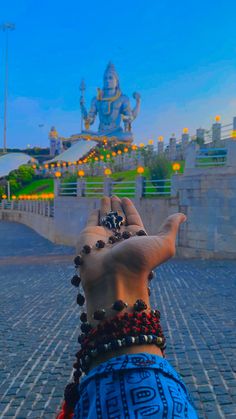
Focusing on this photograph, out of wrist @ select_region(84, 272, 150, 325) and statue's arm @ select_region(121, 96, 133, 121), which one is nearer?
wrist @ select_region(84, 272, 150, 325)

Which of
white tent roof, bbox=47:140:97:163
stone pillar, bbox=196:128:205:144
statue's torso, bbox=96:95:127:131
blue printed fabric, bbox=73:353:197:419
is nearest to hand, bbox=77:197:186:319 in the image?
blue printed fabric, bbox=73:353:197:419

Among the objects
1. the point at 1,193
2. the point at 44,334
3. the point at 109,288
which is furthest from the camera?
the point at 1,193

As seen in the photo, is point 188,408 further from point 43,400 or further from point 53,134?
point 53,134

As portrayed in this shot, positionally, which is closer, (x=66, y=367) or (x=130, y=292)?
(x=130, y=292)

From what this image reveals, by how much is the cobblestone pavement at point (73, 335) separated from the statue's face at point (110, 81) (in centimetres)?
5205

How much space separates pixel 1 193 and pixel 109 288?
50747mm

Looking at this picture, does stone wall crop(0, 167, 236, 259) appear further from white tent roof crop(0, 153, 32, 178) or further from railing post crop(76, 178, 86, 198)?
white tent roof crop(0, 153, 32, 178)

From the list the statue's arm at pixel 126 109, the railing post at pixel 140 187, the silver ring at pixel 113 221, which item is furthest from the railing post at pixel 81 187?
the statue's arm at pixel 126 109

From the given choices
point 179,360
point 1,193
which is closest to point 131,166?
point 1,193

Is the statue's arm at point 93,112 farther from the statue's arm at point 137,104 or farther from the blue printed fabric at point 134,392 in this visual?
the blue printed fabric at point 134,392

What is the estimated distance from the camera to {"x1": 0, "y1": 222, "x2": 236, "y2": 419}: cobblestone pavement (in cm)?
414

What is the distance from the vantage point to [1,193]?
50094 mm

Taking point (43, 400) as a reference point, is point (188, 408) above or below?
above

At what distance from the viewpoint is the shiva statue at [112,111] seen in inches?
2377
